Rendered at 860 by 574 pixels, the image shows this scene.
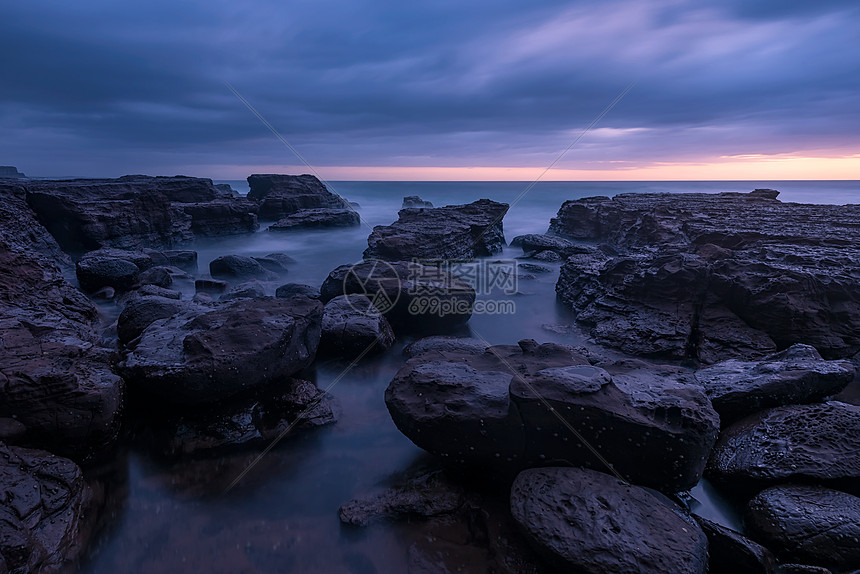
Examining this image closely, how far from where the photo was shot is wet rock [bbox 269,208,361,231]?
72.4 ft

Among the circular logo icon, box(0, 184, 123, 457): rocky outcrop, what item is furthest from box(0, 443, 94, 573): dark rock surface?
the circular logo icon

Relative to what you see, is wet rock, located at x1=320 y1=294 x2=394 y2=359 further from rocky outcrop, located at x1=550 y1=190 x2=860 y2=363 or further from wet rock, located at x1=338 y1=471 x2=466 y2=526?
rocky outcrop, located at x1=550 y1=190 x2=860 y2=363

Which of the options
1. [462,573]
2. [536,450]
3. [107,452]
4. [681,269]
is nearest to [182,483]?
[107,452]

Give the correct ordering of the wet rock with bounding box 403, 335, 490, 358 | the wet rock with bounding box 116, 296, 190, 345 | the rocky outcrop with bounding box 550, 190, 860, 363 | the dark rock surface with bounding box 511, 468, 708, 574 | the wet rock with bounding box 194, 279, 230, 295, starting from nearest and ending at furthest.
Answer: the dark rock surface with bounding box 511, 468, 708, 574
the rocky outcrop with bounding box 550, 190, 860, 363
the wet rock with bounding box 116, 296, 190, 345
the wet rock with bounding box 403, 335, 490, 358
the wet rock with bounding box 194, 279, 230, 295

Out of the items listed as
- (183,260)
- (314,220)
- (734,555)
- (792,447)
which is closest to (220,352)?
(734,555)

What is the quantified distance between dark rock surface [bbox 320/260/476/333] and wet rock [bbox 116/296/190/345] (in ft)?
9.53

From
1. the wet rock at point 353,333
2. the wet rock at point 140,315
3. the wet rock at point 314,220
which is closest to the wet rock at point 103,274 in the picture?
the wet rock at point 140,315

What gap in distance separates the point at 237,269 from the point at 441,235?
237 inches

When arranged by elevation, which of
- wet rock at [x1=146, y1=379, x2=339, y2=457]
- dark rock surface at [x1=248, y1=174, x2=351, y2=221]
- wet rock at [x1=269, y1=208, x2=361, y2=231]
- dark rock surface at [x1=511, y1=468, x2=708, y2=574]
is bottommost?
wet rock at [x1=146, y1=379, x2=339, y2=457]

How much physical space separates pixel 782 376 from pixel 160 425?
6.09m

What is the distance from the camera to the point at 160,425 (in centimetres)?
445

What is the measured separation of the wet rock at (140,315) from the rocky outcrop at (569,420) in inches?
163

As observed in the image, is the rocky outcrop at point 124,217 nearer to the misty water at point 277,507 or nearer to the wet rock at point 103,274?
the wet rock at point 103,274

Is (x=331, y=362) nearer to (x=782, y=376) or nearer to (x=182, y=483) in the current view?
(x=182, y=483)
